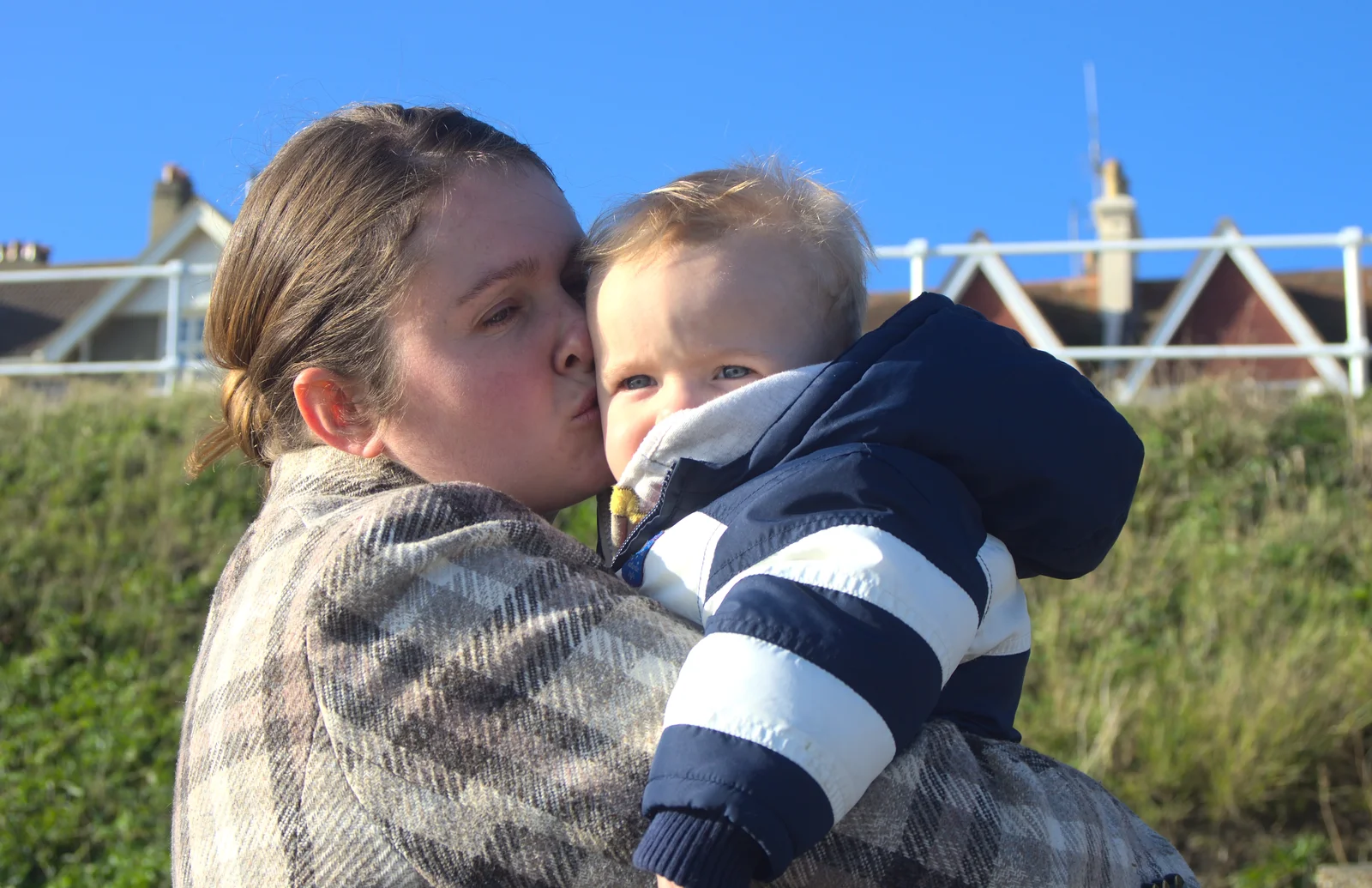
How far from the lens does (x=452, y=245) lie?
74.8 inches

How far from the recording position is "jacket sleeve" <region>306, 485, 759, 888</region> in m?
1.29

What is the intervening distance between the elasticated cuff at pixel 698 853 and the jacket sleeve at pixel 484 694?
0.47 feet

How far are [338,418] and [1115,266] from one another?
14.7 metres

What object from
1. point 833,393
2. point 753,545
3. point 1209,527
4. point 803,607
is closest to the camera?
point 803,607

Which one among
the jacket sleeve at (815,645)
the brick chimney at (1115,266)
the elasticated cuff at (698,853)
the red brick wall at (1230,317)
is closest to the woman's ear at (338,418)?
the jacket sleeve at (815,645)

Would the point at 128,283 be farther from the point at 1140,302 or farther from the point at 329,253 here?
the point at 329,253

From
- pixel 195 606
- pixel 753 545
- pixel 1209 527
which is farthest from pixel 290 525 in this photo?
pixel 1209 527

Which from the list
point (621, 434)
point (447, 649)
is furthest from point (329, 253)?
point (447, 649)

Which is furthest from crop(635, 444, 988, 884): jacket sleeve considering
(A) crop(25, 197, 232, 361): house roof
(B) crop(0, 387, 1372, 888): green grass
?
(A) crop(25, 197, 232, 361): house roof

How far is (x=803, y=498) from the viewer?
1.39 m

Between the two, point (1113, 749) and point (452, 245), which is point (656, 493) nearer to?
point (452, 245)

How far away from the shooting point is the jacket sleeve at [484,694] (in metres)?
1.29

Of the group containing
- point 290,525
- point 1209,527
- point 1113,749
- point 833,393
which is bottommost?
point 1113,749

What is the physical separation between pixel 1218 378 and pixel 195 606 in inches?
228
